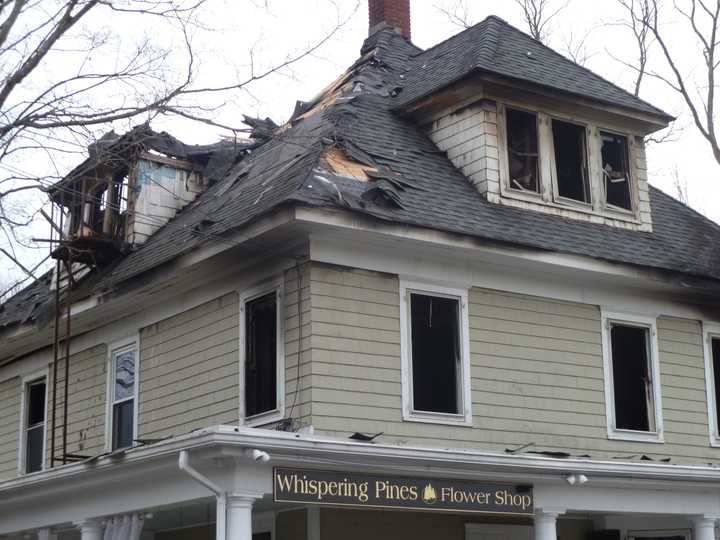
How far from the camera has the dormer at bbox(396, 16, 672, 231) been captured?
52.1 feet

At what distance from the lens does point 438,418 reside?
546 inches

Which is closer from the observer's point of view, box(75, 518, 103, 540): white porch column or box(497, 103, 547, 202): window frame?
box(75, 518, 103, 540): white porch column

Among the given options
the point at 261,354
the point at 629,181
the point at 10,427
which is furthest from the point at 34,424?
the point at 629,181

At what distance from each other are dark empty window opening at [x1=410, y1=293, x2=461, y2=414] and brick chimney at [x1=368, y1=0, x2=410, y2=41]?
798cm

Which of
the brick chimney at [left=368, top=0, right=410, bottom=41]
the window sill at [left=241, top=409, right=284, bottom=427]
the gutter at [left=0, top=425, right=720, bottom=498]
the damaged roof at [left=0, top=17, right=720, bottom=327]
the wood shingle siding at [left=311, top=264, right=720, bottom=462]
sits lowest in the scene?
the gutter at [left=0, top=425, right=720, bottom=498]

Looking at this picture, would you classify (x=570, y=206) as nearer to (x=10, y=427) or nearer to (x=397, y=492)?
(x=397, y=492)

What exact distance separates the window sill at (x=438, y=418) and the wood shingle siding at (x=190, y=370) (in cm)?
212

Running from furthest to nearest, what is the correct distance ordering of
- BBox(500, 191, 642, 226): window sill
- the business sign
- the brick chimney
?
the brick chimney, BBox(500, 191, 642, 226): window sill, the business sign

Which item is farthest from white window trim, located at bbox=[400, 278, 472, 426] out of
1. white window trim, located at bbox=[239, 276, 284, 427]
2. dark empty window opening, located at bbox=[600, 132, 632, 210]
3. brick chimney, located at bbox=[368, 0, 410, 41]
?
brick chimney, located at bbox=[368, 0, 410, 41]

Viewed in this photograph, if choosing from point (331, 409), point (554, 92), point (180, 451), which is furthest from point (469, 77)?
point (180, 451)

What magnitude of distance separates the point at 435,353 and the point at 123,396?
16.6 feet

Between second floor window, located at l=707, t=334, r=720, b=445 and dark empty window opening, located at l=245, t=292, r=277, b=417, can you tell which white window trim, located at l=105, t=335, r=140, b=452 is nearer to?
dark empty window opening, located at l=245, t=292, r=277, b=417

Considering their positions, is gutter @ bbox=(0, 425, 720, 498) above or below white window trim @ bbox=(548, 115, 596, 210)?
below

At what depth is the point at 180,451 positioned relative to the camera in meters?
11.3
